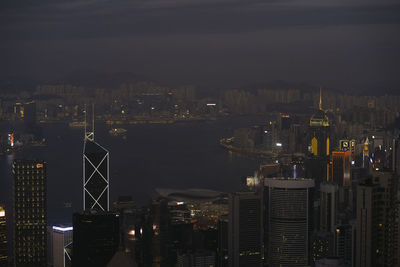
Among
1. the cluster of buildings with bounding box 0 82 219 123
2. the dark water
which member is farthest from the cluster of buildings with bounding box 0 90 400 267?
the cluster of buildings with bounding box 0 82 219 123

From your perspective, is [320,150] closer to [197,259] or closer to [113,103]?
[197,259]

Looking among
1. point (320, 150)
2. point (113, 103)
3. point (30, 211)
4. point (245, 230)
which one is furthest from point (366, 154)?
point (30, 211)

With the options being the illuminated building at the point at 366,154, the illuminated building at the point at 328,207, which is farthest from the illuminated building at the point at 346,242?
the illuminated building at the point at 366,154

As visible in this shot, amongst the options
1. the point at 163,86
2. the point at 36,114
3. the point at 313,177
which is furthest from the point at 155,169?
the point at 313,177

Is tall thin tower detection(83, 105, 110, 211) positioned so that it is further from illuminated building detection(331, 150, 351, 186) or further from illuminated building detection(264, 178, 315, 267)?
illuminated building detection(331, 150, 351, 186)

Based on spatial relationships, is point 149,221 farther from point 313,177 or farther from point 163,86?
point 313,177
